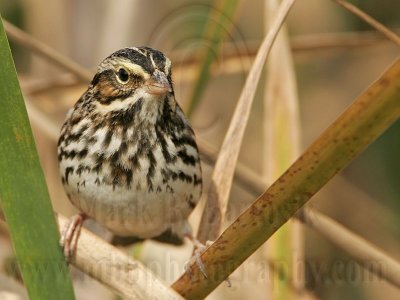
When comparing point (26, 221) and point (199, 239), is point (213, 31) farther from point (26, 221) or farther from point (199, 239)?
point (26, 221)

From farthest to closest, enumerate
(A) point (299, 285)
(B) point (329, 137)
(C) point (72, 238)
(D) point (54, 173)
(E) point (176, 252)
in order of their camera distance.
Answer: (D) point (54, 173)
(E) point (176, 252)
(A) point (299, 285)
(C) point (72, 238)
(B) point (329, 137)

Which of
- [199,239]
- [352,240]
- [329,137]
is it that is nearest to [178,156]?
[199,239]

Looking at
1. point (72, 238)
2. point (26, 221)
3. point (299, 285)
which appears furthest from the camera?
point (299, 285)

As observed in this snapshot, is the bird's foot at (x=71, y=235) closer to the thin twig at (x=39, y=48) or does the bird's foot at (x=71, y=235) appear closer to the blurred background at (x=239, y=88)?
the blurred background at (x=239, y=88)

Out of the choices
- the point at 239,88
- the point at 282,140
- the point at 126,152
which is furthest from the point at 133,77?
the point at 239,88

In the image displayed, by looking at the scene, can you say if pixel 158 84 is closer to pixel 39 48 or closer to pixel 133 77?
pixel 133 77

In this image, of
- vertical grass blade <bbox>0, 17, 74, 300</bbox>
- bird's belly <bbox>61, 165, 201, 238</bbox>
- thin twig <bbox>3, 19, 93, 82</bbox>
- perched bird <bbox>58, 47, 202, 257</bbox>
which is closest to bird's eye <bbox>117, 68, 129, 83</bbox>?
perched bird <bbox>58, 47, 202, 257</bbox>
